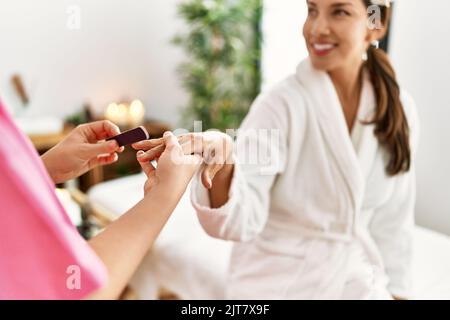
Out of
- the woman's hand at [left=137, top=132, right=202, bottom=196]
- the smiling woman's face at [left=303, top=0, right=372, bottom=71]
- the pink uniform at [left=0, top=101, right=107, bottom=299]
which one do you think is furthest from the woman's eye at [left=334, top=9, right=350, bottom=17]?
the pink uniform at [left=0, top=101, right=107, bottom=299]

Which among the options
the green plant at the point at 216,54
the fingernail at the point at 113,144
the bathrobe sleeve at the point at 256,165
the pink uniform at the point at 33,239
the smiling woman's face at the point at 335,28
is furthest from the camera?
the green plant at the point at 216,54

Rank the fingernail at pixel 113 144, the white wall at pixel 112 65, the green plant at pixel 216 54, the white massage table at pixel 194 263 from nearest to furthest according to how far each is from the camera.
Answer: the fingernail at pixel 113 144, the white massage table at pixel 194 263, the green plant at pixel 216 54, the white wall at pixel 112 65

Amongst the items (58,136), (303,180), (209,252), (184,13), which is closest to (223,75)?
(184,13)

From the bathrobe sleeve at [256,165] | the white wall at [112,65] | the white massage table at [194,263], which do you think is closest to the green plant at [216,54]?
the white wall at [112,65]

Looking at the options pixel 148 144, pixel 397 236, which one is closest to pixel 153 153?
pixel 148 144

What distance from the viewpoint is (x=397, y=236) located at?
73 centimetres

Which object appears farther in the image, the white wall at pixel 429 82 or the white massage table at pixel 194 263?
the white massage table at pixel 194 263

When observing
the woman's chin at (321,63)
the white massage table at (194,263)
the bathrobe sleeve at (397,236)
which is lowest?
the white massage table at (194,263)

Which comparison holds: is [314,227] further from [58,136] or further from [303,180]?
[58,136]

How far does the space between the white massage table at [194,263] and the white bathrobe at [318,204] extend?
2.0 inches

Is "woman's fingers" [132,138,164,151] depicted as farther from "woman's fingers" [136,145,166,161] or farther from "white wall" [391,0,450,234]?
"white wall" [391,0,450,234]

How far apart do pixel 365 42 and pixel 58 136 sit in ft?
4.43

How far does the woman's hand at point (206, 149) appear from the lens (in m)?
0.35

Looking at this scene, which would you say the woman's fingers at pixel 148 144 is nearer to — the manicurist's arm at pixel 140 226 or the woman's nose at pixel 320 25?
the manicurist's arm at pixel 140 226
